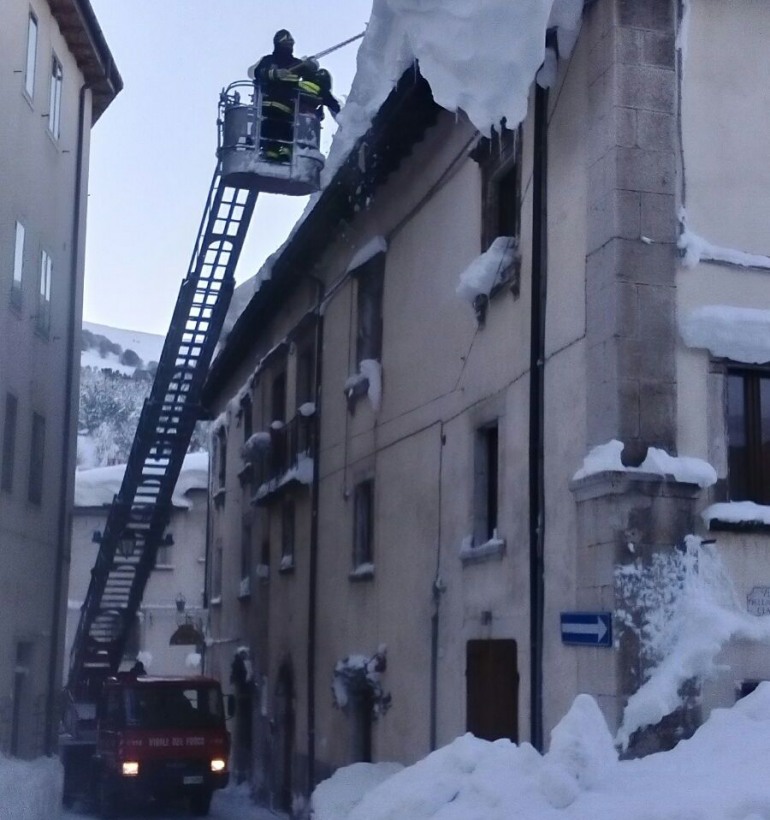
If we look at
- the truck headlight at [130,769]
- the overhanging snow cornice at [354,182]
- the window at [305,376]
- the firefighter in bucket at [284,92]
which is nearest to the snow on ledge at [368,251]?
the overhanging snow cornice at [354,182]

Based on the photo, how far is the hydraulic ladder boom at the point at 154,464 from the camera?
19.8 meters

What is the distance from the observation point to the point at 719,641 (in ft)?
33.6

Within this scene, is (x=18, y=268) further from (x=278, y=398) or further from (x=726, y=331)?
(x=726, y=331)

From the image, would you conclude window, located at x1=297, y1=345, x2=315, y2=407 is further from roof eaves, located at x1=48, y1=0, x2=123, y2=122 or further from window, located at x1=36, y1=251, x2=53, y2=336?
roof eaves, located at x1=48, y1=0, x2=123, y2=122

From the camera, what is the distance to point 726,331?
35.3 feet

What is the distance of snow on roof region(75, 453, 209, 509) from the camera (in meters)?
39.1

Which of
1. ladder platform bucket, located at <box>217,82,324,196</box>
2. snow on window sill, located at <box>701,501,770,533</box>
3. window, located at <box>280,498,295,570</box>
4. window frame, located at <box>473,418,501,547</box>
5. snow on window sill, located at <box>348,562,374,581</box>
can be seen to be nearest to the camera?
snow on window sill, located at <box>701,501,770,533</box>

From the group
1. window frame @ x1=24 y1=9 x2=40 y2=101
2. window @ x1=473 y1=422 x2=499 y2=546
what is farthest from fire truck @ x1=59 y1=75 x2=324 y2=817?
window @ x1=473 y1=422 x2=499 y2=546

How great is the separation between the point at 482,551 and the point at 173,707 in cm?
916

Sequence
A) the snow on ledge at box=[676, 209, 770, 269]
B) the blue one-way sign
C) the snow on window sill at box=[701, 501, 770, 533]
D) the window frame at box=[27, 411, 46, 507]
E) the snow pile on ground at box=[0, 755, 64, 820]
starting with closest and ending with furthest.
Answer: the blue one-way sign → the snow on window sill at box=[701, 501, 770, 533] → the snow on ledge at box=[676, 209, 770, 269] → the snow pile on ground at box=[0, 755, 64, 820] → the window frame at box=[27, 411, 46, 507]

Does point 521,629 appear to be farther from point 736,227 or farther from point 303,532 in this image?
point 303,532

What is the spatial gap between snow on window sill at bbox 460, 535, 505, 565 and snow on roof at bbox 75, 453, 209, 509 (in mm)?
25645

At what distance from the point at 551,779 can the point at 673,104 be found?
5670 mm

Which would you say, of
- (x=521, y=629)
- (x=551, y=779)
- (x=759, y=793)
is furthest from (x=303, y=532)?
(x=759, y=793)
